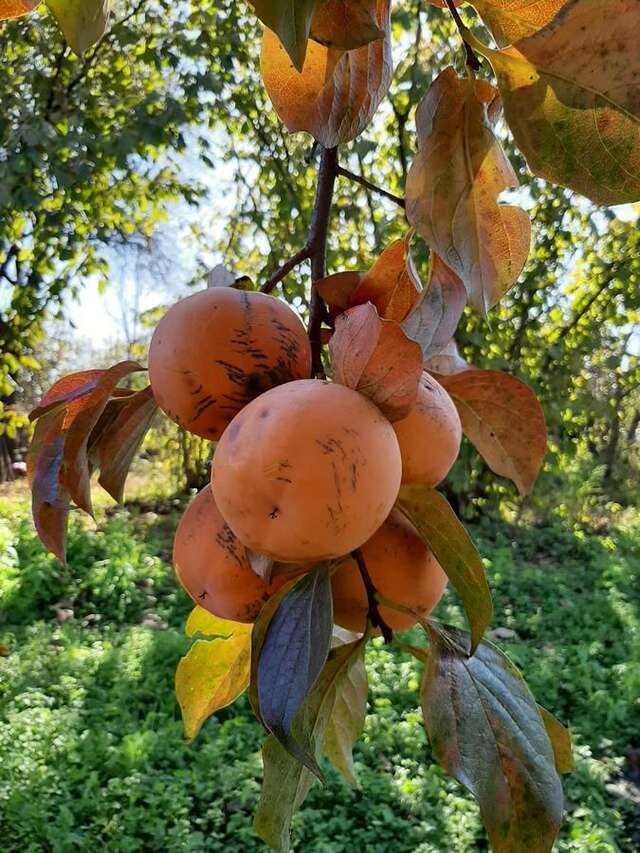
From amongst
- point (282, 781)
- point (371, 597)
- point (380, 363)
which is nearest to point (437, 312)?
point (380, 363)

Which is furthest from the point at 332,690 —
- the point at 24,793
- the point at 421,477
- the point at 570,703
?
the point at 570,703

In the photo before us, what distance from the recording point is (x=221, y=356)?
43 centimetres

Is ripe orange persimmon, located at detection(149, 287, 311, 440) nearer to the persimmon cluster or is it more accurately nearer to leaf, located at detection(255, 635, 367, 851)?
the persimmon cluster

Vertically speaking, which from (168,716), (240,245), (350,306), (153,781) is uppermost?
(240,245)

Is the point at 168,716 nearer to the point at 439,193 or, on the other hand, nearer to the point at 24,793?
the point at 24,793

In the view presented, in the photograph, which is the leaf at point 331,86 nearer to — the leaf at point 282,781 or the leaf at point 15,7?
the leaf at point 15,7

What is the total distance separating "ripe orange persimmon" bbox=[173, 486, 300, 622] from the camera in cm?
45

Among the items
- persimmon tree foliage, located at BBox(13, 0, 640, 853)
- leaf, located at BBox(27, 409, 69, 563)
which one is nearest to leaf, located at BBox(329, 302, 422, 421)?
persimmon tree foliage, located at BBox(13, 0, 640, 853)

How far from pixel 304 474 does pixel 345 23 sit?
251mm

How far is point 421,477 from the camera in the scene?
459 millimetres

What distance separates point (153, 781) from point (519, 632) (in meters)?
2.11

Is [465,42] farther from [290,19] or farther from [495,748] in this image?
[495,748]

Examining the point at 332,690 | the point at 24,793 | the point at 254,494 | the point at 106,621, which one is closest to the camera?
the point at 254,494

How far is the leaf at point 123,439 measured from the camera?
0.53m
